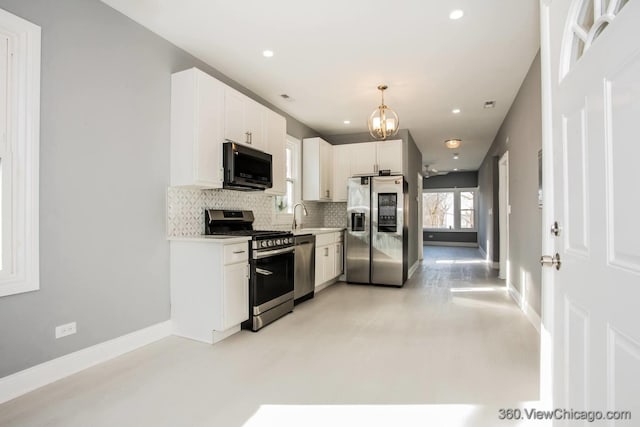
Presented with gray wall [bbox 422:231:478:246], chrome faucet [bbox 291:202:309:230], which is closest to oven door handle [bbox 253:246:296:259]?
chrome faucet [bbox 291:202:309:230]

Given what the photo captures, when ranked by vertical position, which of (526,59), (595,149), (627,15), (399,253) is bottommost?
(399,253)

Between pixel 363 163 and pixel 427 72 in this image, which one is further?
pixel 363 163

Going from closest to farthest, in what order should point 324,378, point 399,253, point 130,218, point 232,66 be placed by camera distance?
point 324,378 → point 130,218 → point 232,66 → point 399,253

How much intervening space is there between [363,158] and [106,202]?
13.5 feet

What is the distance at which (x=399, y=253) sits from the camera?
5.13 meters

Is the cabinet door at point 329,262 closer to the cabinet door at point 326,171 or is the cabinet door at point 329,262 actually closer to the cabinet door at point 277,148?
the cabinet door at point 326,171

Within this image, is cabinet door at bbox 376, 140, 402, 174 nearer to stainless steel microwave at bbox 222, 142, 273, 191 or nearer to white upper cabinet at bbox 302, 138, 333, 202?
white upper cabinet at bbox 302, 138, 333, 202

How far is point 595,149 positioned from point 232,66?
11.4 ft

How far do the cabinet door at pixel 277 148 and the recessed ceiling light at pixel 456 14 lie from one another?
2.26m

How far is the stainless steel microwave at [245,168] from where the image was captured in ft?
10.9

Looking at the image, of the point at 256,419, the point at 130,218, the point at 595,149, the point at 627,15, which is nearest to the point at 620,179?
the point at 595,149

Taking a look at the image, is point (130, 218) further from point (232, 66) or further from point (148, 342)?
point (232, 66)

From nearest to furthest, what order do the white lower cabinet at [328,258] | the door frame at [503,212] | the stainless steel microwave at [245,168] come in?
1. the stainless steel microwave at [245,168]
2. the white lower cabinet at [328,258]
3. the door frame at [503,212]

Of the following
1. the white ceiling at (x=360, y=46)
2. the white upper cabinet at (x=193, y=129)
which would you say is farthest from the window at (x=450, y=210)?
the white upper cabinet at (x=193, y=129)
